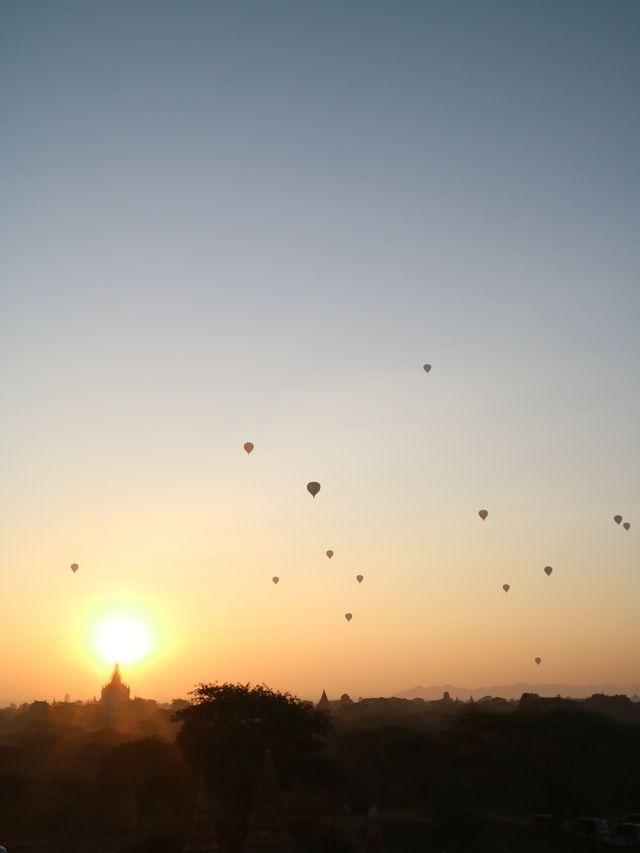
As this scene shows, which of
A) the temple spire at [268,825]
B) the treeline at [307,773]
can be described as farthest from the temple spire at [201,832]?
the treeline at [307,773]

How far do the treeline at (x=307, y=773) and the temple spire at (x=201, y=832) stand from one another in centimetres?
1867

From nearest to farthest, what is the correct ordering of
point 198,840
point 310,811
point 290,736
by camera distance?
point 198,840 < point 290,736 < point 310,811

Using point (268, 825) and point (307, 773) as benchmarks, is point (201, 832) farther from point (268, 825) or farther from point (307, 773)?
point (307, 773)

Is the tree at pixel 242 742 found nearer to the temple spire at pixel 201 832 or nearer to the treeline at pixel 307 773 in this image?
the treeline at pixel 307 773

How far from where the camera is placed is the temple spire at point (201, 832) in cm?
2989

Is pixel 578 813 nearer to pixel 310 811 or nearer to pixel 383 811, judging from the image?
pixel 383 811

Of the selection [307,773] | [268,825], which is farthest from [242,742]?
[268,825]

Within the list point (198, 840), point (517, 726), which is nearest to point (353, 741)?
point (517, 726)

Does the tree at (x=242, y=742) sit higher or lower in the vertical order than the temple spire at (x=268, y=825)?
higher

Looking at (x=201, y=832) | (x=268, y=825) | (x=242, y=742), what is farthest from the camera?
(x=242, y=742)

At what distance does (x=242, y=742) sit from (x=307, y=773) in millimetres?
4763

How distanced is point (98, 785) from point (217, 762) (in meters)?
14.0

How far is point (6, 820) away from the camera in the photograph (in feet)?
203

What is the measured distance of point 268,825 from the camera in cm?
3086
